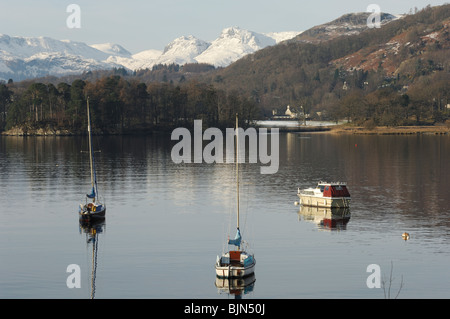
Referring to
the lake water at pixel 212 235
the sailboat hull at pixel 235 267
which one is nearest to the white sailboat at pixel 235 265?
the sailboat hull at pixel 235 267

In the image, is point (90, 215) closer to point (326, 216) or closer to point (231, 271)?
point (231, 271)

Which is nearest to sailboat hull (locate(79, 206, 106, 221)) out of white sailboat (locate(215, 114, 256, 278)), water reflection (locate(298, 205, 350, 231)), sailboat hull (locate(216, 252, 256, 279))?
water reflection (locate(298, 205, 350, 231))

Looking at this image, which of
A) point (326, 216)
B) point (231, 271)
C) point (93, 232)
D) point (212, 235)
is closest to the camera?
point (231, 271)

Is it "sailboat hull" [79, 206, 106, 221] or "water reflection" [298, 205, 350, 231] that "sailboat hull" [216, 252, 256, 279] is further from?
"sailboat hull" [79, 206, 106, 221]

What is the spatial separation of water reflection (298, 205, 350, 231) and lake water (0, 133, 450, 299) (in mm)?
469

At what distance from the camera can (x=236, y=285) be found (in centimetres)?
5197

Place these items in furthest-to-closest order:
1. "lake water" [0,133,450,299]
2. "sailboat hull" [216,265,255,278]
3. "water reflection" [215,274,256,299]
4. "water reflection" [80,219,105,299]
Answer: "water reflection" [80,219,105,299]
"sailboat hull" [216,265,255,278]
"lake water" [0,133,450,299]
"water reflection" [215,274,256,299]

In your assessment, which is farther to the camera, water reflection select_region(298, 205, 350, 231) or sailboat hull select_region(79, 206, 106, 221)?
sailboat hull select_region(79, 206, 106, 221)

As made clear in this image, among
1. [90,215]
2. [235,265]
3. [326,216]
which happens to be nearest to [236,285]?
[235,265]

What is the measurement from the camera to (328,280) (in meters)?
53.4

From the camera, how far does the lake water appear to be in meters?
52.2

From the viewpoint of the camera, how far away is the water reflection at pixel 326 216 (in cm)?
7712

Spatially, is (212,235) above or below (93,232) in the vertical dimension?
below

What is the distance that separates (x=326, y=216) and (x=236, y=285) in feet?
112
